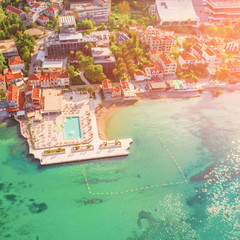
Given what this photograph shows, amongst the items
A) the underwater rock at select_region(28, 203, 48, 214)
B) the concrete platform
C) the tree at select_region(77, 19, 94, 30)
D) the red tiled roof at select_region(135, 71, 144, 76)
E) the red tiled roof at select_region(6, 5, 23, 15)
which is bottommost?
the underwater rock at select_region(28, 203, 48, 214)

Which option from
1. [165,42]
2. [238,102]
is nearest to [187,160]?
[238,102]

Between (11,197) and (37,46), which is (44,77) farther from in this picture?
(11,197)

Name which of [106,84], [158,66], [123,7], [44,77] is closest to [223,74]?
[158,66]

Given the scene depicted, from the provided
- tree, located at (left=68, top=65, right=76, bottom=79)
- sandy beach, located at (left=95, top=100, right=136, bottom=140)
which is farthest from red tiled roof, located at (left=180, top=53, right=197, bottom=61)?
tree, located at (left=68, top=65, right=76, bottom=79)

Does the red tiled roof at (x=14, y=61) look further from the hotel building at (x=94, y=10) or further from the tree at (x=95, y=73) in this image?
the hotel building at (x=94, y=10)

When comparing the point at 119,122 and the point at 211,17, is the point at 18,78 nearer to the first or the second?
the point at 119,122

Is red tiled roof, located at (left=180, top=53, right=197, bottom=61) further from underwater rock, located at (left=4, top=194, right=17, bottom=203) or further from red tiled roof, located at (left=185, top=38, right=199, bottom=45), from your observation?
underwater rock, located at (left=4, top=194, right=17, bottom=203)

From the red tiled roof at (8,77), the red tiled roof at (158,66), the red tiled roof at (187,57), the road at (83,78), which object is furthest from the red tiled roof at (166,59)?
the red tiled roof at (8,77)
